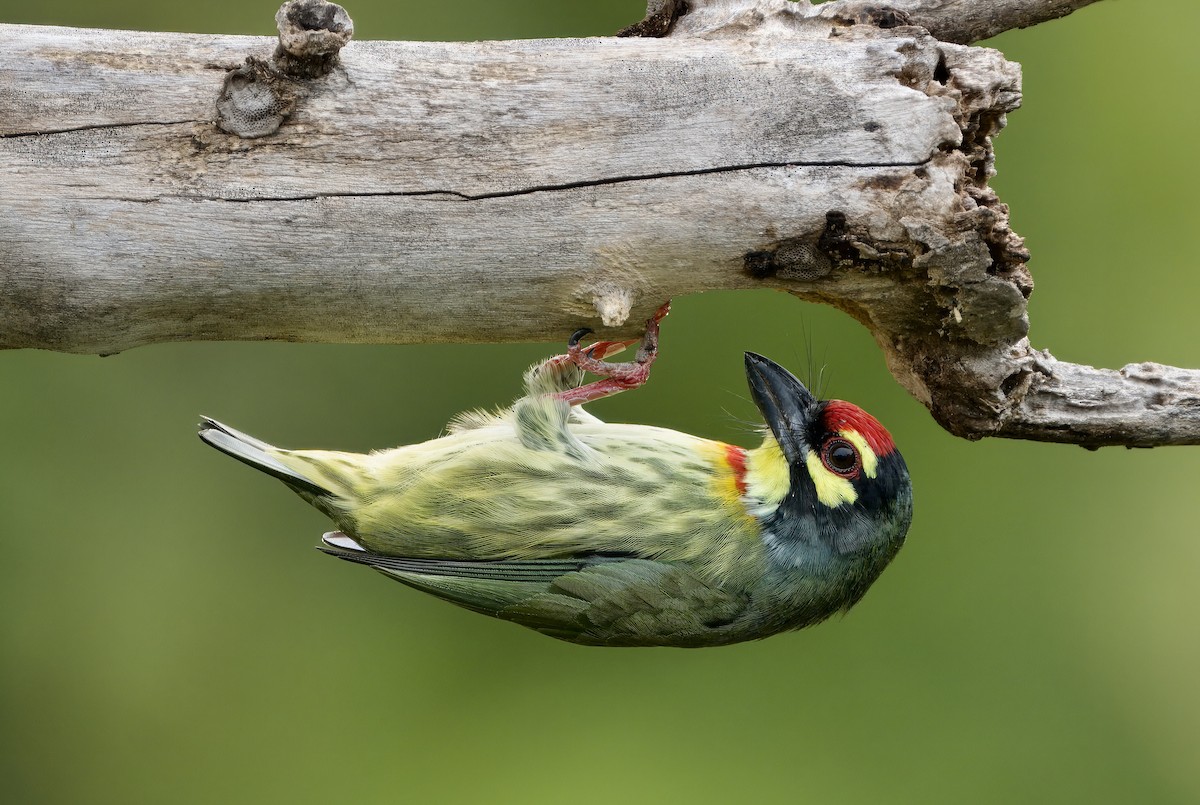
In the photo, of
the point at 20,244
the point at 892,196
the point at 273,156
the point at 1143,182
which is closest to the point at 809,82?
the point at 892,196

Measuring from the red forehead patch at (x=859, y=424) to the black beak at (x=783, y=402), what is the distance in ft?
0.20

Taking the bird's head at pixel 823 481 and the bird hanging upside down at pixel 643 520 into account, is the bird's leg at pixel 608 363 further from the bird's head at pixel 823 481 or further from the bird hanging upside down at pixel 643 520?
the bird's head at pixel 823 481

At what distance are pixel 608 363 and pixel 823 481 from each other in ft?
1.99

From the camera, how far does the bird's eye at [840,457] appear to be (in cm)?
268

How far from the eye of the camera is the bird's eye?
2676 millimetres

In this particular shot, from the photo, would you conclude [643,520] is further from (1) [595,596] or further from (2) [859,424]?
(2) [859,424]

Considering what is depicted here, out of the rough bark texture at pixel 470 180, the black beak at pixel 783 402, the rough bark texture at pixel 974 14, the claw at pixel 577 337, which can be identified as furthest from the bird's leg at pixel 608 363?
the rough bark texture at pixel 974 14

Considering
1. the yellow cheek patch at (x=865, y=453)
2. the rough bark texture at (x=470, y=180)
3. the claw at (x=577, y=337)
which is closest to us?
the rough bark texture at (x=470, y=180)

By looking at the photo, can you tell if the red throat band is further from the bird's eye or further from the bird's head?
the bird's eye

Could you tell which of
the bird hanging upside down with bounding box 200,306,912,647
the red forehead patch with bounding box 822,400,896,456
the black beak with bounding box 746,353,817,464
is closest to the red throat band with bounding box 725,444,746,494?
the bird hanging upside down with bounding box 200,306,912,647

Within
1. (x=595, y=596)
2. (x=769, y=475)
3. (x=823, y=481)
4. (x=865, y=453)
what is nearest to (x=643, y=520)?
(x=595, y=596)

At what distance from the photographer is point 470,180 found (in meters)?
2.25

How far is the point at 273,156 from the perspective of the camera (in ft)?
7.30

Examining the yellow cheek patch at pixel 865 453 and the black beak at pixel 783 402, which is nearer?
the yellow cheek patch at pixel 865 453
